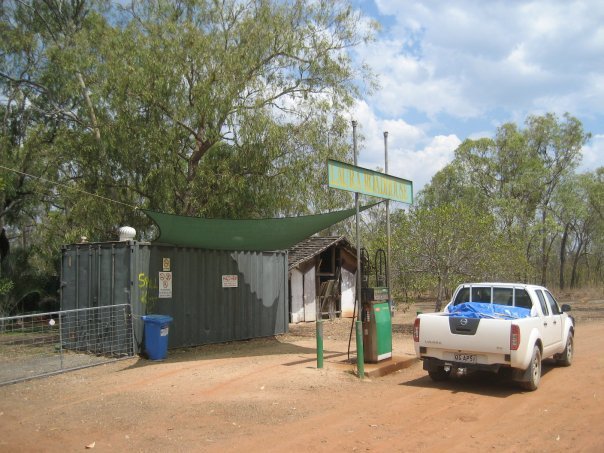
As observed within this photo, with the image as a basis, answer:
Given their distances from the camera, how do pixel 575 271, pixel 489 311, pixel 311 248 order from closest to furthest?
pixel 489 311 < pixel 311 248 < pixel 575 271

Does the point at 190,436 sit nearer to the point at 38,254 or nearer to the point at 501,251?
the point at 501,251

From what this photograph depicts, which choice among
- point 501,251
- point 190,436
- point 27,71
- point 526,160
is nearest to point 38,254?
point 27,71

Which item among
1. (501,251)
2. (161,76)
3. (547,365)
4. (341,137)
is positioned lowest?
(547,365)

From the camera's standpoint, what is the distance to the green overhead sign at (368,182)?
1012 centimetres

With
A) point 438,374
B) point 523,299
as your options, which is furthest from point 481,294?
point 438,374

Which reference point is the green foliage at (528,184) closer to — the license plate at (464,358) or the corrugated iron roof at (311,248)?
the corrugated iron roof at (311,248)

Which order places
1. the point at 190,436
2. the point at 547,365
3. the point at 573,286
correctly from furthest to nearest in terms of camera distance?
the point at 573,286 < the point at 547,365 < the point at 190,436

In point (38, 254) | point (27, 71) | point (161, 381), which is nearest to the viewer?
point (161, 381)

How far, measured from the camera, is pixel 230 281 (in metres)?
15.0

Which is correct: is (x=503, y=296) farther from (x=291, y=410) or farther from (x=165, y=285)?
(x=165, y=285)

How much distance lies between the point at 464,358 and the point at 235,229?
584 centimetres

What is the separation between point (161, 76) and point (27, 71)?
796cm

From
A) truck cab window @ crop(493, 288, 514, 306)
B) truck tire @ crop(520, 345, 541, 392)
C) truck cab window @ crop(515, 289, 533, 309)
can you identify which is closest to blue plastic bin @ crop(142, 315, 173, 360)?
truck cab window @ crop(493, 288, 514, 306)

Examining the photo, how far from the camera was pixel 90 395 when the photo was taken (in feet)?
28.0
